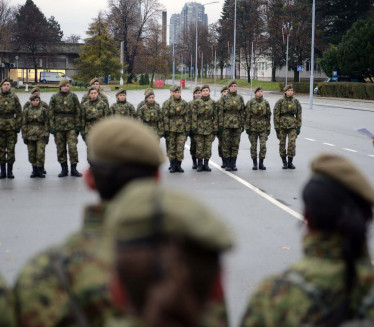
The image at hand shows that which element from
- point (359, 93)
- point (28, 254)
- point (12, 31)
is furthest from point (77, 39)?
point (28, 254)

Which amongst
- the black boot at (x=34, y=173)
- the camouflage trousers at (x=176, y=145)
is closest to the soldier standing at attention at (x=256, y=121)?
the camouflage trousers at (x=176, y=145)

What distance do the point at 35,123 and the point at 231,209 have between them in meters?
5.58

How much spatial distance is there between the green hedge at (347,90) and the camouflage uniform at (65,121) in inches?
1837

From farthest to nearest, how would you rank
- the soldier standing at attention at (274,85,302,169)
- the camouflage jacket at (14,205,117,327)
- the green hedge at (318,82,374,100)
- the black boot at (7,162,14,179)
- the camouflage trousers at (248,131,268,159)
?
the green hedge at (318,82,374,100)
the soldier standing at attention at (274,85,302,169)
the camouflage trousers at (248,131,268,159)
the black boot at (7,162,14,179)
the camouflage jacket at (14,205,117,327)

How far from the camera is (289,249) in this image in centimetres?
820

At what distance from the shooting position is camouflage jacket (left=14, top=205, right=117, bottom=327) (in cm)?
227

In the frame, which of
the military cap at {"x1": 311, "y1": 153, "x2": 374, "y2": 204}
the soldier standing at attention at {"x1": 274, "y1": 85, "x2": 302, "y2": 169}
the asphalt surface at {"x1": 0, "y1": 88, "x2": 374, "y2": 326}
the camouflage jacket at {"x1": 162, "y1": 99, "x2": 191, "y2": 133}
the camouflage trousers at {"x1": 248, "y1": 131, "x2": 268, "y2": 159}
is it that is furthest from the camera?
the soldier standing at attention at {"x1": 274, "y1": 85, "x2": 302, "y2": 169}

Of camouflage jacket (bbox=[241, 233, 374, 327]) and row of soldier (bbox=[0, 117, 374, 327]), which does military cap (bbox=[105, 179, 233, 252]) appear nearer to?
row of soldier (bbox=[0, 117, 374, 327])

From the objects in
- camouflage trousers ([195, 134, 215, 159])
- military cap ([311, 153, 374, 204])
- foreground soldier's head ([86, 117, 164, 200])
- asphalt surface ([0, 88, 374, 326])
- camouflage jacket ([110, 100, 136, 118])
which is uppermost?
foreground soldier's head ([86, 117, 164, 200])

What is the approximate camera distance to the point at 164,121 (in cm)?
1544

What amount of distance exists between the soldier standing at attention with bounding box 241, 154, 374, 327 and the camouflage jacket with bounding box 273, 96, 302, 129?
43.6 ft

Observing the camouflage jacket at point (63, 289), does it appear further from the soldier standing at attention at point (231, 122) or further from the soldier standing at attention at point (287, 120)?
the soldier standing at attention at point (287, 120)

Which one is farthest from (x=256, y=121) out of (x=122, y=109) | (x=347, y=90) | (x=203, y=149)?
(x=347, y=90)

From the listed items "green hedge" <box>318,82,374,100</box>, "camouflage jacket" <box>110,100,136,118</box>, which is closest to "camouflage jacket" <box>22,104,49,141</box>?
"camouflage jacket" <box>110,100,136,118</box>
